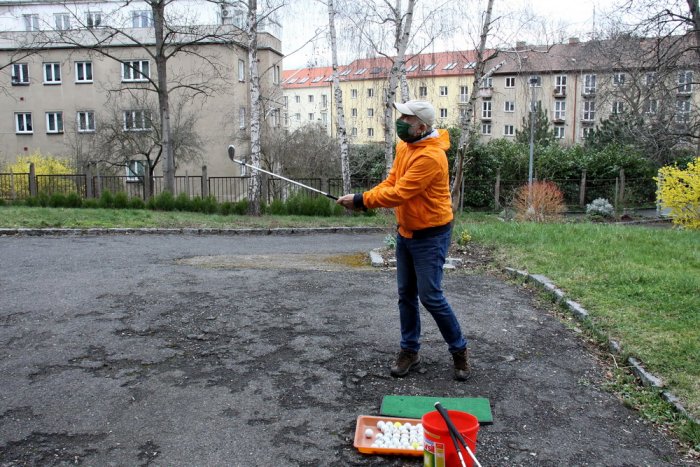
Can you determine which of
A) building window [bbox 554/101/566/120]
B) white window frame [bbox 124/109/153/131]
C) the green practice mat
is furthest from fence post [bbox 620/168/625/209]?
building window [bbox 554/101/566/120]

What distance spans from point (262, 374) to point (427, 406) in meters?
1.30

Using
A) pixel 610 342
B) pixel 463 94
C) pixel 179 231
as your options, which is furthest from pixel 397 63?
pixel 463 94

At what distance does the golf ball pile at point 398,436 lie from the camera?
11.0 ft

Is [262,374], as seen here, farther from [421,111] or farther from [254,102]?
[254,102]

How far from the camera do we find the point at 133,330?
5531 mm

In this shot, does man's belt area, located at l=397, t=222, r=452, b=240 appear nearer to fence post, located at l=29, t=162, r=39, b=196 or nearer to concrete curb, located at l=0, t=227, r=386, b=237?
concrete curb, located at l=0, t=227, r=386, b=237

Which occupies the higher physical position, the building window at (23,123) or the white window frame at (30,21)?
the white window frame at (30,21)

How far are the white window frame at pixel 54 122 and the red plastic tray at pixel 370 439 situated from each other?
3723 centimetres

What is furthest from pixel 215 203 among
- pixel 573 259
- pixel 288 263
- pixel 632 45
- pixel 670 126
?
pixel 670 126

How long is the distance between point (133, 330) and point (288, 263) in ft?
15.2

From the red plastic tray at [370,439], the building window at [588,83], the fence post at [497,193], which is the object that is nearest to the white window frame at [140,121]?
the fence post at [497,193]

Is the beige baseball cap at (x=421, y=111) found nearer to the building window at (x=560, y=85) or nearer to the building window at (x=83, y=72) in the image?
the building window at (x=83, y=72)

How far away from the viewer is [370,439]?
346 cm

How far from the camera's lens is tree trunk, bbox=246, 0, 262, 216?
714 inches
